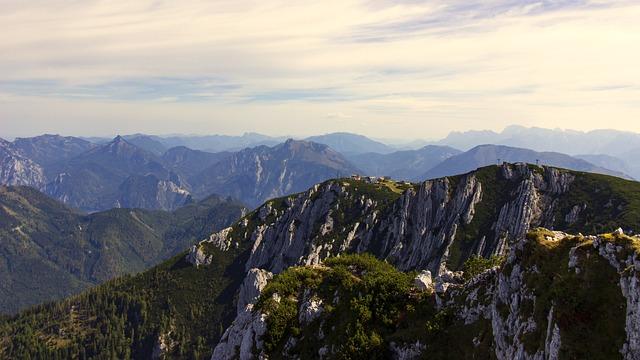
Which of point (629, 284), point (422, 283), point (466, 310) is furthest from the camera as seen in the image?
point (422, 283)

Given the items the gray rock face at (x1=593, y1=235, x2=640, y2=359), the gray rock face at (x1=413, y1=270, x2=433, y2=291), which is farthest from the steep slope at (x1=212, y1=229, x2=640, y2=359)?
the gray rock face at (x1=413, y1=270, x2=433, y2=291)

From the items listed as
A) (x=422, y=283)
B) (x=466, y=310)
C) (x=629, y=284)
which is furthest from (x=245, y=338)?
(x=629, y=284)

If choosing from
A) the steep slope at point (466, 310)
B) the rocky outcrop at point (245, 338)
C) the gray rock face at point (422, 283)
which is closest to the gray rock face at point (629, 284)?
the steep slope at point (466, 310)

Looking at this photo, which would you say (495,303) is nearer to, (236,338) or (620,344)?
(620,344)

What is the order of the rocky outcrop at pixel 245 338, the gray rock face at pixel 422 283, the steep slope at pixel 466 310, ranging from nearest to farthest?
the steep slope at pixel 466 310
the gray rock face at pixel 422 283
the rocky outcrop at pixel 245 338

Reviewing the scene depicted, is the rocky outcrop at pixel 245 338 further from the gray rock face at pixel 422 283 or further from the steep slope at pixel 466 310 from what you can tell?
the gray rock face at pixel 422 283

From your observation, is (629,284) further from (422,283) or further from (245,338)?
(245,338)

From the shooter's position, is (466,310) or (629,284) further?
(466,310)

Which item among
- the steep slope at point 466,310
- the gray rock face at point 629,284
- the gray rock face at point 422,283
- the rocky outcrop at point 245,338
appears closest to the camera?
the gray rock face at point 629,284

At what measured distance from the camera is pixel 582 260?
42.7 m

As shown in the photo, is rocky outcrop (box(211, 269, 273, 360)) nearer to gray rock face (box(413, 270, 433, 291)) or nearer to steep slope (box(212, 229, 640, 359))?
steep slope (box(212, 229, 640, 359))

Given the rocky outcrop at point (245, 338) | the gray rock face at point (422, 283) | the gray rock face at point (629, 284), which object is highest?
the gray rock face at point (629, 284)

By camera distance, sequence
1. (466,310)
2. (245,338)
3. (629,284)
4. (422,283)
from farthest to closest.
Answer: (245,338) → (422,283) → (466,310) → (629,284)

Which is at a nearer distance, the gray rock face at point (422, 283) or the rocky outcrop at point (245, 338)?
the gray rock face at point (422, 283)
